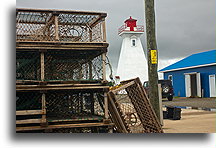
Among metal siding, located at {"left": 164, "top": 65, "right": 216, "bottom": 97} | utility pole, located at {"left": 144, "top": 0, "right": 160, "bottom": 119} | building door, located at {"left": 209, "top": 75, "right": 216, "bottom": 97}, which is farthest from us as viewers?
metal siding, located at {"left": 164, "top": 65, "right": 216, "bottom": 97}

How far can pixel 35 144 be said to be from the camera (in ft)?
17.1

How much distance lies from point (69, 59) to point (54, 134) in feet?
5.22

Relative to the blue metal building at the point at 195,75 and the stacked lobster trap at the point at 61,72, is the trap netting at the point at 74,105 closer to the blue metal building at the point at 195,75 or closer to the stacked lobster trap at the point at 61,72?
the stacked lobster trap at the point at 61,72

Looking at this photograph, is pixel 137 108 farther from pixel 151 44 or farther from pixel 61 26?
pixel 61 26

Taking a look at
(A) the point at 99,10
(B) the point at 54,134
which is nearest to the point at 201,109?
(A) the point at 99,10

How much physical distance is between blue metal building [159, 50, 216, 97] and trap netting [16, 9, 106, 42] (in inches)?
485

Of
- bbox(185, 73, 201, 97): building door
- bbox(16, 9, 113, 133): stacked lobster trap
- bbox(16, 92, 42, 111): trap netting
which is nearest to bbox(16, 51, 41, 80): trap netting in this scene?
bbox(16, 9, 113, 133): stacked lobster trap

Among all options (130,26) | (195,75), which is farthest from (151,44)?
(195,75)

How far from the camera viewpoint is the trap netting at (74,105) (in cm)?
587

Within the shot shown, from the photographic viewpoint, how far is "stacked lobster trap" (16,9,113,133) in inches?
217

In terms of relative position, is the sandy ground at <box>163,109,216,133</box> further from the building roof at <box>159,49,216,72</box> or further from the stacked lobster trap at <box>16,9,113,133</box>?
the building roof at <box>159,49,216,72</box>

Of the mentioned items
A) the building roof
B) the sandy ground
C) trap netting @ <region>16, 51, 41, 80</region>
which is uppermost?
the building roof

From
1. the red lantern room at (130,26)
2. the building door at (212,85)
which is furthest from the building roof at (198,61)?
the red lantern room at (130,26)

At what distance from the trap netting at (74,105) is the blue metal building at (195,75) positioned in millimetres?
12158
